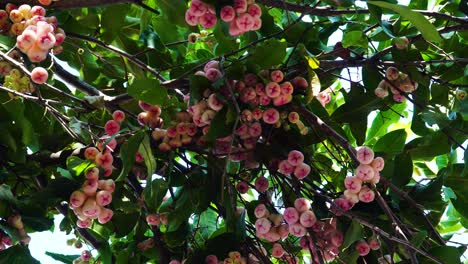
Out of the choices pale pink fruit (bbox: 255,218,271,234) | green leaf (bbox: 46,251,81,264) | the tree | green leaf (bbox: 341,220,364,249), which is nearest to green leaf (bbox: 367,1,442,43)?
the tree

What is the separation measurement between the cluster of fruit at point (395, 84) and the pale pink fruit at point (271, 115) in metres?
0.28

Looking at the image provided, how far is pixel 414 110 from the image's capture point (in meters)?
1.70

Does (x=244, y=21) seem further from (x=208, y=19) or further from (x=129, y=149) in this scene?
(x=129, y=149)

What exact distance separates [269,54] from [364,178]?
301mm

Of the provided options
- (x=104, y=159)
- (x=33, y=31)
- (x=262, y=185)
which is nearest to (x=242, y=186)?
(x=262, y=185)

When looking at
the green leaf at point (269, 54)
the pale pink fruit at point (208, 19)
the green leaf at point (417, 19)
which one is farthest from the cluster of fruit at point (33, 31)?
the green leaf at point (417, 19)

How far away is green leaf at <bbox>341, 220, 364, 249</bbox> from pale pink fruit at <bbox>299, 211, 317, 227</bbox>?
3.0 inches

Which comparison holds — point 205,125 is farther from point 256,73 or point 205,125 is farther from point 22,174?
point 22,174

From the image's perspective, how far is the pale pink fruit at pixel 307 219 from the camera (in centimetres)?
141

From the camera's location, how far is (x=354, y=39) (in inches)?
61.4

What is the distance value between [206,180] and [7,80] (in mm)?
472

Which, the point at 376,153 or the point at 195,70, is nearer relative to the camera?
the point at 195,70

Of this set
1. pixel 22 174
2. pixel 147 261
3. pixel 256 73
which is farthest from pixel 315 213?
pixel 22 174

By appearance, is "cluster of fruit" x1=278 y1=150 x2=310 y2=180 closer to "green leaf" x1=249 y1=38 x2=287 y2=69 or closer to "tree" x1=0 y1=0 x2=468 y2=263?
"tree" x1=0 y1=0 x2=468 y2=263
